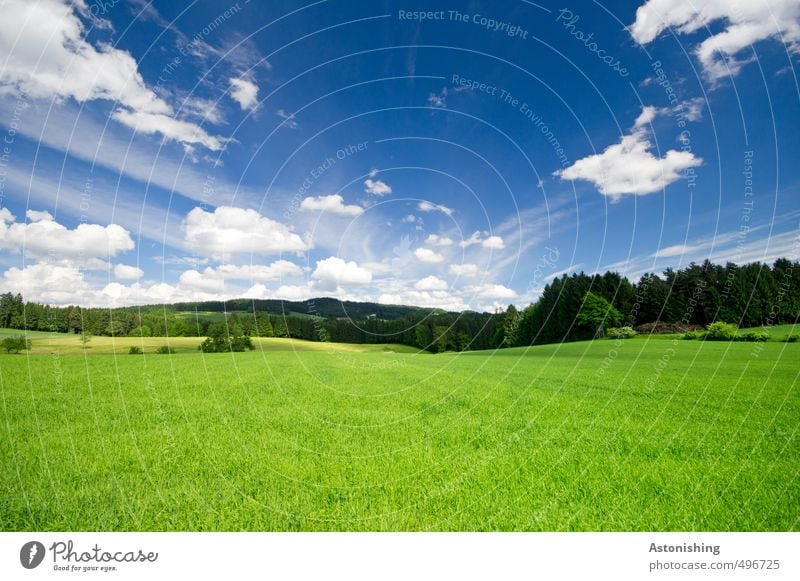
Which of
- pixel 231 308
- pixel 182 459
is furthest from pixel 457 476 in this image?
pixel 231 308

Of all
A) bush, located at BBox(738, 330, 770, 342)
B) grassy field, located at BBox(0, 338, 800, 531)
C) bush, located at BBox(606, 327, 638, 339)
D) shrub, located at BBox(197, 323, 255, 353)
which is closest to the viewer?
grassy field, located at BBox(0, 338, 800, 531)

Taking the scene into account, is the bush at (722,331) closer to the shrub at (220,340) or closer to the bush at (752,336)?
the bush at (752,336)

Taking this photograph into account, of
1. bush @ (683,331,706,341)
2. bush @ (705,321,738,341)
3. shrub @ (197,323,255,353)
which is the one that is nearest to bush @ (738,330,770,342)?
bush @ (705,321,738,341)

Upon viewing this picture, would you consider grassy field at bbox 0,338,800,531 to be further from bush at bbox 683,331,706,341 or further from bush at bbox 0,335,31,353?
bush at bbox 683,331,706,341

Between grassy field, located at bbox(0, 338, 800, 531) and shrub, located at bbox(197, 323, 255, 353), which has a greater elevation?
shrub, located at bbox(197, 323, 255, 353)

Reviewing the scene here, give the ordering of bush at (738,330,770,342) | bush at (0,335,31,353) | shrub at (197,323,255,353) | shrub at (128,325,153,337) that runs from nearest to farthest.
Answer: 1. bush at (0,335,31,353)
2. shrub at (128,325,153,337)
3. shrub at (197,323,255,353)
4. bush at (738,330,770,342)

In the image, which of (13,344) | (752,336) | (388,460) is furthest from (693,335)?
(13,344)

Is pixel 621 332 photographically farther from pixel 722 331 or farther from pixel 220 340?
pixel 220 340
